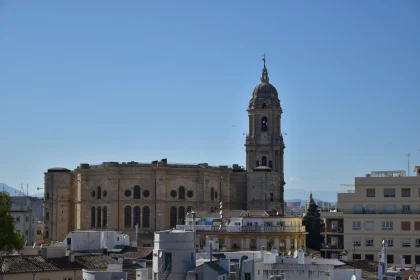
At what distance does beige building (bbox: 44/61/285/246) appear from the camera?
11544cm

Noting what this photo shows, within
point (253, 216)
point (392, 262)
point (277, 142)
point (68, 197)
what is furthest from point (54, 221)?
point (392, 262)

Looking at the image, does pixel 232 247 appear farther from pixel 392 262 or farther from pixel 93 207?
pixel 93 207

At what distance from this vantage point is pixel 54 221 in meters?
122

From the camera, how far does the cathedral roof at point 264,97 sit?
128 meters

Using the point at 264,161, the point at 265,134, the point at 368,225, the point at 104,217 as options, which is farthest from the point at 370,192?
the point at 264,161

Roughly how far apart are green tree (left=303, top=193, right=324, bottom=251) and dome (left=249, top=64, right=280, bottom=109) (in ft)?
53.7

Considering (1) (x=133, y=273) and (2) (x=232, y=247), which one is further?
(2) (x=232, y=247)

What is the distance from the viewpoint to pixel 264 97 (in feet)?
419

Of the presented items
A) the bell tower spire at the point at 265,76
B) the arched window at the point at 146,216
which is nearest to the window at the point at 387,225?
the arched window at the point at 146,216

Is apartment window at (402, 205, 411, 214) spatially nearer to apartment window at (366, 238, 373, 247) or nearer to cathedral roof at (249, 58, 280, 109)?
apartment window at (366, 238, 373, 247)

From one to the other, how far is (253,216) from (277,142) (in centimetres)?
4201

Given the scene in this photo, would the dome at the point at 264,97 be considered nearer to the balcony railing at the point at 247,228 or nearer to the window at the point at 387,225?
the balcony railing at the point at 247,228

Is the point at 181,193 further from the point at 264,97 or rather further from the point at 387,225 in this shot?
the point at 387,225

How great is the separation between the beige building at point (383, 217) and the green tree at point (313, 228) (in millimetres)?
32575
